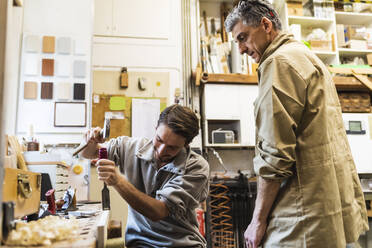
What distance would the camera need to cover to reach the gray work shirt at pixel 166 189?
138 cm

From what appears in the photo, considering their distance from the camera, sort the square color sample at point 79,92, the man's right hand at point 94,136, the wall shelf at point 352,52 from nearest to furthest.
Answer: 1. the man's right hand at point 94,136
2. the square color sample at point 79,92
3. the wall shelf at point 352,52

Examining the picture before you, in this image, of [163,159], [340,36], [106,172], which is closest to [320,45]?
[340,36]

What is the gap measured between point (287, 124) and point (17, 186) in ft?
2.75

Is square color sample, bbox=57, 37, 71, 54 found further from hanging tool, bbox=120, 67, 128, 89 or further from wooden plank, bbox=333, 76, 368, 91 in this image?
wooden plank, bbox=333, 76, 368, 91

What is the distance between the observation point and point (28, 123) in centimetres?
333

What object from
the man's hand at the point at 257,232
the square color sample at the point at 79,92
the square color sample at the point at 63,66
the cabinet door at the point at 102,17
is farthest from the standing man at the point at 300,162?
the cabinet door at the point at 102,17

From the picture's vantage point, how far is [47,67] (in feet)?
11.4

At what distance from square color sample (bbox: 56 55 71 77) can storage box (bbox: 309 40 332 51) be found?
109 inches

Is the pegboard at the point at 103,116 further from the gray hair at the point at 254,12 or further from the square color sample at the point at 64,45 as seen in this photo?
the gray hair at the point at 254,12

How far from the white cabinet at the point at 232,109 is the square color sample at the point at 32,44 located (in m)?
1.86

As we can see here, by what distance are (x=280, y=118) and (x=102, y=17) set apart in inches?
126

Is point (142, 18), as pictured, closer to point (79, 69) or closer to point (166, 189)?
point (79, 69)

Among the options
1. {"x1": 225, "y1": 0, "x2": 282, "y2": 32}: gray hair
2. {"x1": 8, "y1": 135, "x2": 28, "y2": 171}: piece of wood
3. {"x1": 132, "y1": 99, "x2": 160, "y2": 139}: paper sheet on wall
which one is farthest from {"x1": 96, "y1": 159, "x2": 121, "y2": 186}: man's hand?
{"x1": 132, "y1": 99, "x2": 160, "y2": 139}: paper sheet on wall

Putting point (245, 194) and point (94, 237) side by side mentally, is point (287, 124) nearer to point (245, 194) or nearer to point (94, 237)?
point (94, 237)
